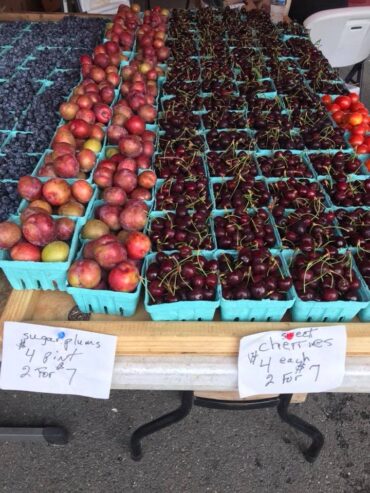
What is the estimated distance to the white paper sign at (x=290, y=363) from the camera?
0.89 metres

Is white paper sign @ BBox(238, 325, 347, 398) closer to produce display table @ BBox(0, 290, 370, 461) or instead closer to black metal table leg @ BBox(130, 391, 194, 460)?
produce display table @ BBox(0, 290, 370, 461)

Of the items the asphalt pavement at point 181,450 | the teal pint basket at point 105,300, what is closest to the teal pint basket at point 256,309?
the teal pint basket at point 105,300

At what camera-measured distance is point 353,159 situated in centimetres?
143

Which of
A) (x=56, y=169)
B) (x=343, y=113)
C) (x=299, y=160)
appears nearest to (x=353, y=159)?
(x=299, y=160)

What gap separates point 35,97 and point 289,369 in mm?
1565

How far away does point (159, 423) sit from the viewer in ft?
4.62

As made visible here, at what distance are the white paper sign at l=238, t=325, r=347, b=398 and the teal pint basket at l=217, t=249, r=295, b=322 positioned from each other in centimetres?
7

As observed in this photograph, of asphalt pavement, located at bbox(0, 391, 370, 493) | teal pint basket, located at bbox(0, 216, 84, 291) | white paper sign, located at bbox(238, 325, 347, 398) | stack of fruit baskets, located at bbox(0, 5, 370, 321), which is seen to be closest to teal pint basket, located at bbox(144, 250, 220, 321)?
stack of fruit baskets, located at bbox(0, 5, 370, 321)

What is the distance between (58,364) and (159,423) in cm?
67

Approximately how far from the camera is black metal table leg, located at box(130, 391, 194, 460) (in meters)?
1.26

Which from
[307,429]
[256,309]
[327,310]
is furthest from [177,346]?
[307,429]

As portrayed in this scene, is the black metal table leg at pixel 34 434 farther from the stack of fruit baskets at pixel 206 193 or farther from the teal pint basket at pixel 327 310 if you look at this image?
the teal pint basket at pixel 327 310

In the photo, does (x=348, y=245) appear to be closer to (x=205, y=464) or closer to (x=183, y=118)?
(x=183, y=118)

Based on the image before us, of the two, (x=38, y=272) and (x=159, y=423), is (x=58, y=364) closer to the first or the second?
(x=38, y=272)
